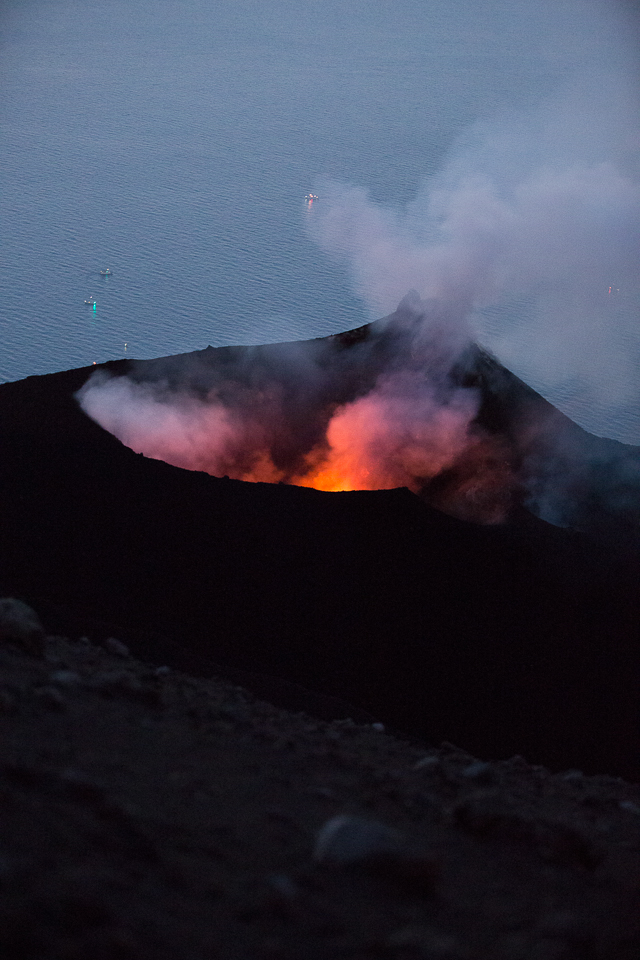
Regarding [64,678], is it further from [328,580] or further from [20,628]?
[328,580]

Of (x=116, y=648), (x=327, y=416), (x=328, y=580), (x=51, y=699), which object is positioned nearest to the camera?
(x=51, y=699)

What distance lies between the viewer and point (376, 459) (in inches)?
955

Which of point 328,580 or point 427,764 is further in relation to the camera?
point 328,580

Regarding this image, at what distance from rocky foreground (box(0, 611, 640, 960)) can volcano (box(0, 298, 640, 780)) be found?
14.4 ft

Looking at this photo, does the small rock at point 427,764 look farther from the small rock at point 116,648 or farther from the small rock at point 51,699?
the small rock at point 116,648

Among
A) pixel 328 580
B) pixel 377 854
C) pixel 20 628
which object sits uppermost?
pixel 328 580

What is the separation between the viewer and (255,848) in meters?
4.62

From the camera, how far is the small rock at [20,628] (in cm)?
752

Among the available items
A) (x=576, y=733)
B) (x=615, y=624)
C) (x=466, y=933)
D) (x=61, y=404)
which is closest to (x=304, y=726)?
(x=466, y=933)

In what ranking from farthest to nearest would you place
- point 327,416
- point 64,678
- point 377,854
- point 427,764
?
point 327,416
point 427,764
point 64,678
point 377,854

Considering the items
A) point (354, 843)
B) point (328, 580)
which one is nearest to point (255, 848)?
point (354, 843)

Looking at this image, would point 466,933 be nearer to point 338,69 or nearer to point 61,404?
point 61,404

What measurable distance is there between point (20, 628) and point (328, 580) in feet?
27.4

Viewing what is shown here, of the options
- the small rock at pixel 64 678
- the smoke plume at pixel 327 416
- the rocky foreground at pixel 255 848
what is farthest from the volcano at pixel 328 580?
the rocky foreground at pixel 255 848
